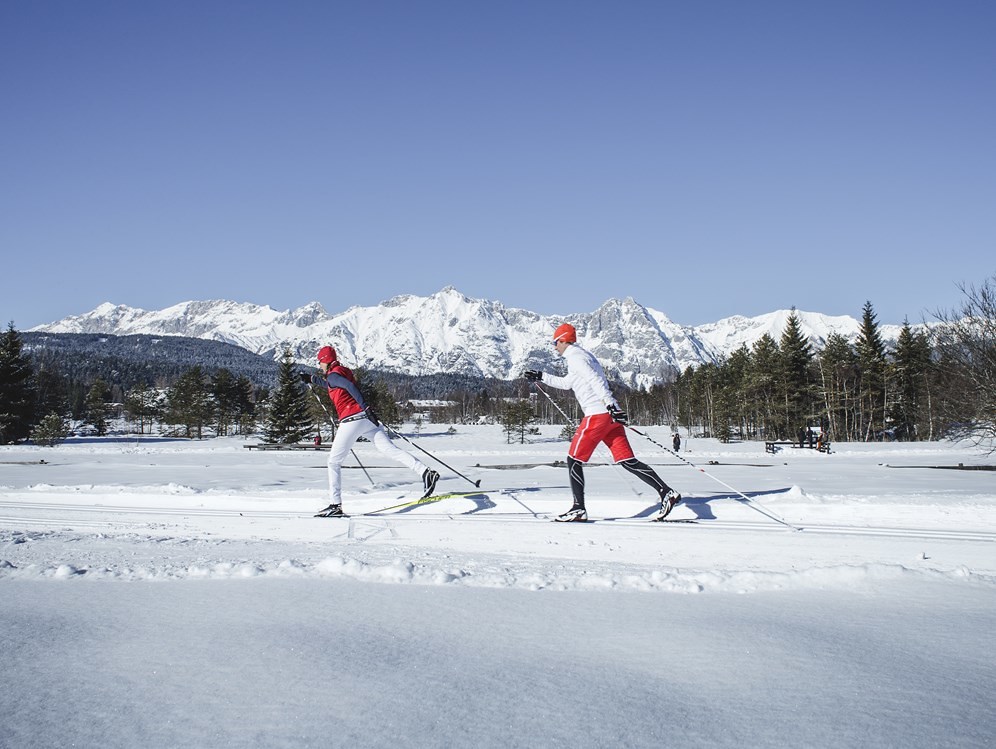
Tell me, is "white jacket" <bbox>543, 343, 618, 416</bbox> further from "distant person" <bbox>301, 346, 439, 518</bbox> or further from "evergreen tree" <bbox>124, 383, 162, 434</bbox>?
"evergreen tree" <bbox>124, 383, 162, 434</bbox>

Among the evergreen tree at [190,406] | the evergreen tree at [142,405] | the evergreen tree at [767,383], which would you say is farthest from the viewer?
the evergreen tree at [142,405]

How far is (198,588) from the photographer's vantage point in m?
3.42

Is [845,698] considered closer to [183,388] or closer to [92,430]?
[183,388]

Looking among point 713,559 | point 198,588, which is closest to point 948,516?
point 713,559

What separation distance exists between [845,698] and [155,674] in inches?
92.5

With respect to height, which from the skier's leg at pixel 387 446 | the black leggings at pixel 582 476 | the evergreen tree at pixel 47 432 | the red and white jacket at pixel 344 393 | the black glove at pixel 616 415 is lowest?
the evergreen tree at pixel 47 432

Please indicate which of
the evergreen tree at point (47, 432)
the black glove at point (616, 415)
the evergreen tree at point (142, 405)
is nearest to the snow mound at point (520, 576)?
the black glove at point (616, 415)

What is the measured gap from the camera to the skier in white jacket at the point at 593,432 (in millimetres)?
6953

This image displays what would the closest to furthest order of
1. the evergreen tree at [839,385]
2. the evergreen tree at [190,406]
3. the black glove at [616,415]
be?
the black glove at [616,415]
the evergreen tree at [839,385]
the evergreen tree at [190,406]

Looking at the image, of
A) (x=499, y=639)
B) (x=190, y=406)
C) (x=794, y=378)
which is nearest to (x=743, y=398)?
(x=794, y=378)

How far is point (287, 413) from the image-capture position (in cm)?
4806

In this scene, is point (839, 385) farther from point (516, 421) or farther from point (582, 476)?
point (582, 476)

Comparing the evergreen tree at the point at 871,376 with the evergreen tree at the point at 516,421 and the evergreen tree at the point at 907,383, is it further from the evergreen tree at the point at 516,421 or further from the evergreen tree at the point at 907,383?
the evergreen tree at the point at 516,421

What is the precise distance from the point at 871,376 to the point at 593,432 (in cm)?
5747
